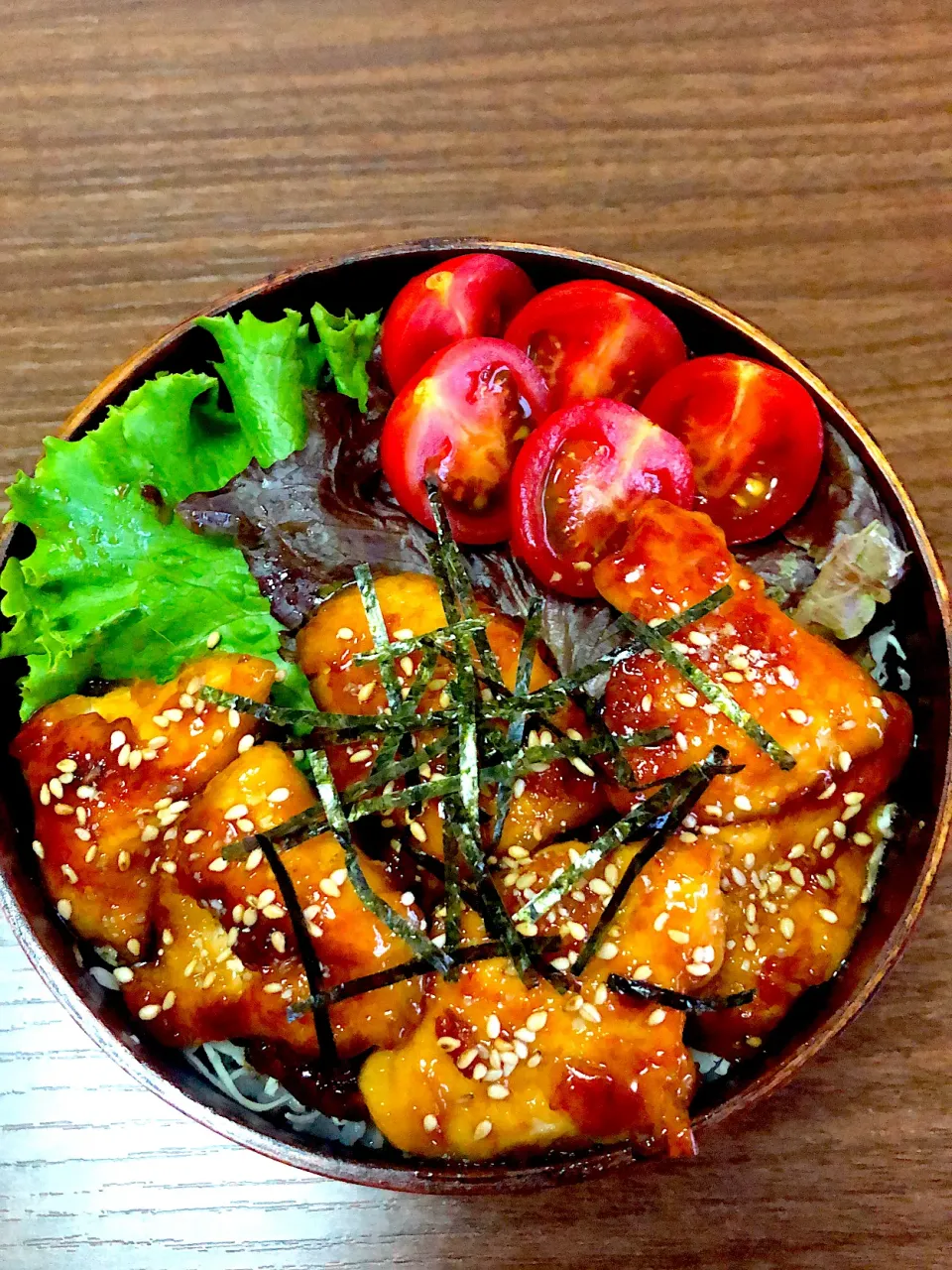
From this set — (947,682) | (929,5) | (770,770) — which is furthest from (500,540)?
(929,5)

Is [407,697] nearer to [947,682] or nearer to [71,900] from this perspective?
[71,900]

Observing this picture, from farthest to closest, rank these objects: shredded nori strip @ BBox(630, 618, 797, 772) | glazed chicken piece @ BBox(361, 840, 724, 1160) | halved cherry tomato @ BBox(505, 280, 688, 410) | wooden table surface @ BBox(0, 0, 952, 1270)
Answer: wooden table surface @ BBox(0, 0, 952, 1270) < halved cherry tomato @ BBox(505, 280, 688, 410) < shredded nori strip @ BBox(630, 618, 797, 772) < glazed chicken piece @ BBox(361, 840, 724, 1160)

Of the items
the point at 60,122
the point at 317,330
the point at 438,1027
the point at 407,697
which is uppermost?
the point at 60,122

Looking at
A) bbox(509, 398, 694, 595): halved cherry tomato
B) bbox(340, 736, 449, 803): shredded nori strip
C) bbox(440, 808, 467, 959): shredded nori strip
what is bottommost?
bbox(440, 808, 467, 959): shredded nori strip

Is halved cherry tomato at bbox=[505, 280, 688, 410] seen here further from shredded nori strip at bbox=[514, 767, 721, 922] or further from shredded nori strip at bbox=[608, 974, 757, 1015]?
shredded nori strip at bbox=[608, 974, 757, 1015]

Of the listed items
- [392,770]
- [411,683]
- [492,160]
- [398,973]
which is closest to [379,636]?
[411,683]

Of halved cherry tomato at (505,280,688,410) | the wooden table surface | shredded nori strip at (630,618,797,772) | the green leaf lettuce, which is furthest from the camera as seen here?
the wooden table surface

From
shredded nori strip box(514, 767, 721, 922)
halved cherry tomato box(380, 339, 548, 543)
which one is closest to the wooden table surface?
halved cherry tomato box(380, 339, 548, 543)
